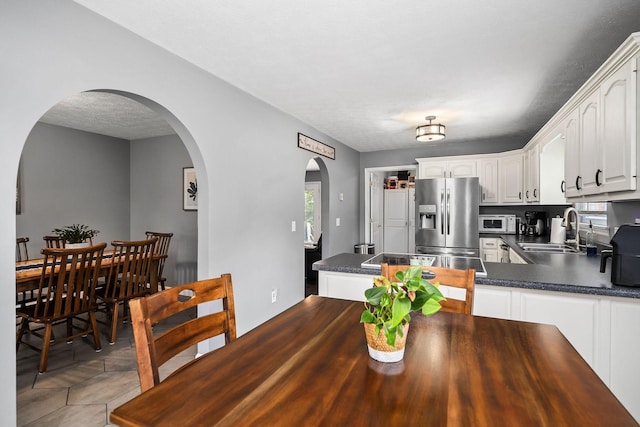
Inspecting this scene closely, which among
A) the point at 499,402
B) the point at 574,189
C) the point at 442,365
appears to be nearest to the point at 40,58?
the point at 442,365

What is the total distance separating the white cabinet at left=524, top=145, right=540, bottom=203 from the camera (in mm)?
3831

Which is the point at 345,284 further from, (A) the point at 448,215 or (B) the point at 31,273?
(A) the point at 448,215

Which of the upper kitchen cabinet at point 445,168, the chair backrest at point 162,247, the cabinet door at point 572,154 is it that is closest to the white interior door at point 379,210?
the upper kitchen cabinet at point 445,168

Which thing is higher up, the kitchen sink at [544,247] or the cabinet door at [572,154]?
the cabinet door at [572,154]

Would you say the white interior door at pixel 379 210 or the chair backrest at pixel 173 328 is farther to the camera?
the white interior door at pixel 379 210

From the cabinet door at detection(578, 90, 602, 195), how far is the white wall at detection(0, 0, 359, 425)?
8.46ft

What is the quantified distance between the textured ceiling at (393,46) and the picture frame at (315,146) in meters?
0.53

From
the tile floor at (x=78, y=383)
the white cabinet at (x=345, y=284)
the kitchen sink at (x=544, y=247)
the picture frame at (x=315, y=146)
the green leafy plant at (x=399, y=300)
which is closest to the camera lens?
the green leafy plant at (x=399, y=300)

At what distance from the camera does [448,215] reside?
15.2ft

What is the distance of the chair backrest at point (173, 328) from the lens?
93cm

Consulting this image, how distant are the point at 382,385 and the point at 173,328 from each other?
0.70 metres

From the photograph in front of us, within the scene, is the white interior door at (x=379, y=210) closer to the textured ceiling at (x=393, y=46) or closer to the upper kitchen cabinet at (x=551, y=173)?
the upper kitchen cabinet at (x=551, y=173)

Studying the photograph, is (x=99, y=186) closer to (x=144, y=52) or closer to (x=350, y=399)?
(x=144, y=52)

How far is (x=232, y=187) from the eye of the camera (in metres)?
2.81
